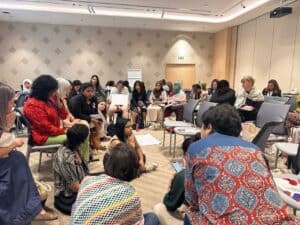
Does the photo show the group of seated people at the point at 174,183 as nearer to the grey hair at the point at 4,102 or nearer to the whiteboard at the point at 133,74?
the grey hair at the point at 4,102

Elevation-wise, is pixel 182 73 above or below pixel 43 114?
above

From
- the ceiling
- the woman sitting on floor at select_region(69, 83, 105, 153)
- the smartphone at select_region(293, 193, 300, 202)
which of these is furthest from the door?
the smartphone at select_region(293, 193, 300, 202)

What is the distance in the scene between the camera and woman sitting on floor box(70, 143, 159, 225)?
1.10m

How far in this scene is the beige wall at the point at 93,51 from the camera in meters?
8.94

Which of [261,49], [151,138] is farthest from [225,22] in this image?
[151,138]

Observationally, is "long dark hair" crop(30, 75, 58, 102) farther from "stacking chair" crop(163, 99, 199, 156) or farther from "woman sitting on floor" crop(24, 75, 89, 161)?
"stacking chair" crop(163, 99, 199, 156)

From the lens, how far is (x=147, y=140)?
5.20 metres

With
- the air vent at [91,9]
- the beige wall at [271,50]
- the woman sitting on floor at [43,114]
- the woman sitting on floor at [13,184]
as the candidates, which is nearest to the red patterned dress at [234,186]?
the woman sitting on floor at [13,184]

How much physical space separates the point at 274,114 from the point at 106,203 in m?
3.19

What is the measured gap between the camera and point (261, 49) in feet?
25.4

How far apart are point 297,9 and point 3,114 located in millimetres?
6822

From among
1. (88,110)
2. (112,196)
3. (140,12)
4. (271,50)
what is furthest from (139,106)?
(112,196)

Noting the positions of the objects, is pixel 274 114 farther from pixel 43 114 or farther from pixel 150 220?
pixel 43 114

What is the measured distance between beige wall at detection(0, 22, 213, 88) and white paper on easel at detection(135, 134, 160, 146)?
15.5 ft
